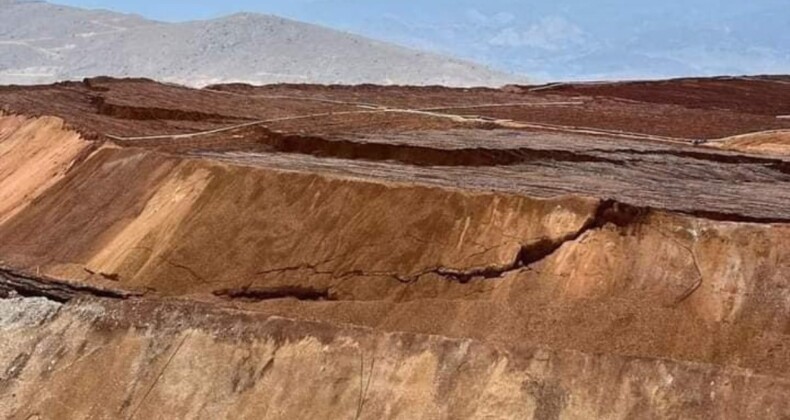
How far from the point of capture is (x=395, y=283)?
14.7 m

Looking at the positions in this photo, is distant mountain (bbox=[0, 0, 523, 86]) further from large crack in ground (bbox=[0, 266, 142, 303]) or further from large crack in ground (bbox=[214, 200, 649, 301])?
large crack in ground (bbox=[214, 200, 649, 301])

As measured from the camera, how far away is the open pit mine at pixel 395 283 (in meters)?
12.3

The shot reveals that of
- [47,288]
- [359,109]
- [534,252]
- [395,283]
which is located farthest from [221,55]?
[534,252]

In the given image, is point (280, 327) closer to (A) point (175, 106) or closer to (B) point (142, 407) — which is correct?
(B) point (142, 407)

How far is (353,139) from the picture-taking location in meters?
21.5

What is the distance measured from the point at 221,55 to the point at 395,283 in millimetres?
81335

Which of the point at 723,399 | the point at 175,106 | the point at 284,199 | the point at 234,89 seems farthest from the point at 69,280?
the point at 234,89

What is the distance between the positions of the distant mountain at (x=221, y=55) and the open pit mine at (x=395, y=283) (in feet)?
208

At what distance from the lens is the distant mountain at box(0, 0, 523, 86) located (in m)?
88.1

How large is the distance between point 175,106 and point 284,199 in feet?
41.4

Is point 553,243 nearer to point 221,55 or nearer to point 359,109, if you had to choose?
point 359,109

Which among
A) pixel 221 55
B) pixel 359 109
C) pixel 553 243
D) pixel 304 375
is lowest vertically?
pixel 304 375

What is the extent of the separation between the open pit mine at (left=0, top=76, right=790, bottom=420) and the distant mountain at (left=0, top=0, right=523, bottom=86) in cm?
6353

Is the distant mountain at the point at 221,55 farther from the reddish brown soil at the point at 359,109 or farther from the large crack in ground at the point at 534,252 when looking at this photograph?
the large crack in ground at the point at 534,252
